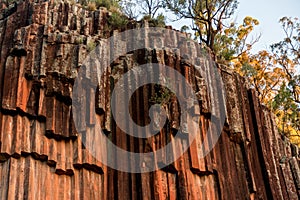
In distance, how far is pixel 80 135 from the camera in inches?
555

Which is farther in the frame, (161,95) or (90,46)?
(90,46)

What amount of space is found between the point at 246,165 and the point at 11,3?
32.0ft

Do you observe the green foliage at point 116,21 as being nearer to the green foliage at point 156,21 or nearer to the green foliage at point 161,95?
the green foliage at point 156,21

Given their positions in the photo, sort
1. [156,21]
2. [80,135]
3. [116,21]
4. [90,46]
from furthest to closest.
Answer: [156,21] < [116,21] < [90,46] < [80,135]

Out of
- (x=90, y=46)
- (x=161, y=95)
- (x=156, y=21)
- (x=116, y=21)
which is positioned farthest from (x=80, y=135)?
(x=156, y=21)

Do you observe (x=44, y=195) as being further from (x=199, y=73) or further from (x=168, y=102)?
(x=199, y=73)

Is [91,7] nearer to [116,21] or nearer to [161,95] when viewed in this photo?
[116,21]

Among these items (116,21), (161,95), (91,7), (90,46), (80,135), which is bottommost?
(80,135)

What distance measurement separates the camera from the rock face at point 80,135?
13508mm

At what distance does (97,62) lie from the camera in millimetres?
15547

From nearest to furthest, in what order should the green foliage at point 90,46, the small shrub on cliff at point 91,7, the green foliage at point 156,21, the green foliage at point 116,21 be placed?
1. the green foliage at point 90,46
2. the green foliage at point 116,21
3. the green foliage at point 156,21
4. the small shrub on cliff at point 91,7

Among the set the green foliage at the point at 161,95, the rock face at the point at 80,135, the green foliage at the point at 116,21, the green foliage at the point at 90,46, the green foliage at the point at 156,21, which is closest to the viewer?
the rock face at the point at 80,135

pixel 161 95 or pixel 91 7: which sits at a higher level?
pixel 91 7

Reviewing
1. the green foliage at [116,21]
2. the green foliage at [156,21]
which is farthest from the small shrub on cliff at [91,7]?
the green foliage at [156,21]
